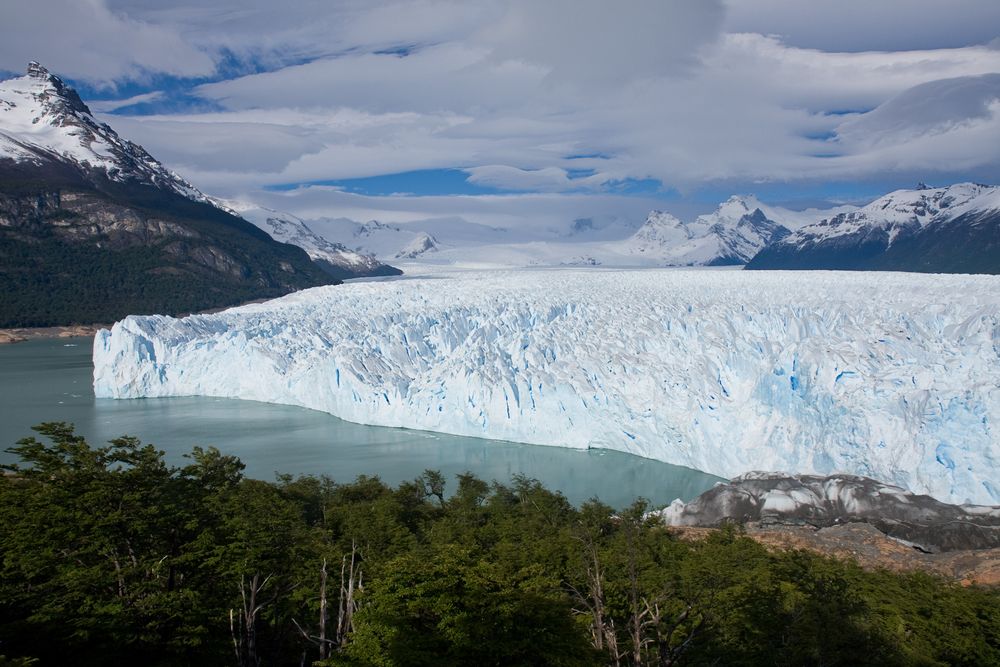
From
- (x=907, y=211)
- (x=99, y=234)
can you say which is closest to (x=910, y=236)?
(x=907, y=211)

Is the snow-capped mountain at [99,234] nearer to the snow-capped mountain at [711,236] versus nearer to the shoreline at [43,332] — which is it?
the shoreline at [43,332]

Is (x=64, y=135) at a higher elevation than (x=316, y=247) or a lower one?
higher

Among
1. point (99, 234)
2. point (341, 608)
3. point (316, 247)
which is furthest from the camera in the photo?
point (316, 247)

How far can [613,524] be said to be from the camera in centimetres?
1223

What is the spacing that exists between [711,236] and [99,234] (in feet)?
276

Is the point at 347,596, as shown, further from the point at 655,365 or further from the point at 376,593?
the point at 655,365

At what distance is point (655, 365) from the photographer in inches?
733

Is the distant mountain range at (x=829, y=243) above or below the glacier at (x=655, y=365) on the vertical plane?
above

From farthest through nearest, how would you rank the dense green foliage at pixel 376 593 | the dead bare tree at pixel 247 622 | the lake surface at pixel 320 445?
the lake surface at pixel 320 445, the dead bare tree at pixel 247 622, the dense green foliage at pixel 376 593

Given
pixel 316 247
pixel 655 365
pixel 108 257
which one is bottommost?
pixel 655 365

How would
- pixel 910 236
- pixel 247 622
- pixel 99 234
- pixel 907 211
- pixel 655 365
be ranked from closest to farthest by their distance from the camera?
1. pixel 247 622
2. pixel 655 365
3. pixel 99 234
4. pixel 910 236
5. pixel 907 211

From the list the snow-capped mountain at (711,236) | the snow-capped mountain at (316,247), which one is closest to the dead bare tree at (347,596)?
the snow-capped mountain at (316,247)

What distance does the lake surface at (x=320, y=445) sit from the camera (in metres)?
17.4

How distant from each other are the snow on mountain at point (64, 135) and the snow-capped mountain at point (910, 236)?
6312 centimetres
